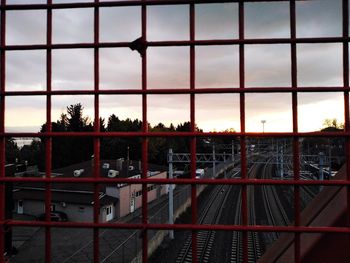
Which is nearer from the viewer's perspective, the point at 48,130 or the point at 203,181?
the point at 203,181

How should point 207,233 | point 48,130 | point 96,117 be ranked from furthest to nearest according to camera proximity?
point 207,233, point 48,130, point 96,117

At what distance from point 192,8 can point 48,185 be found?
1.18 meters

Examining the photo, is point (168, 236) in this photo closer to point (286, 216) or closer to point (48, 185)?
point (286, 216)

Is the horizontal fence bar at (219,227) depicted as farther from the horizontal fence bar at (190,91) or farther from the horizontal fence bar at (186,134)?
the horizontal fence bar at (190,91)

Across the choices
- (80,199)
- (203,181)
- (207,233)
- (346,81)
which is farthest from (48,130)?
(80,199)

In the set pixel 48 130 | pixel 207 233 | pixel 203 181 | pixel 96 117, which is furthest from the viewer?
pixel 207 233

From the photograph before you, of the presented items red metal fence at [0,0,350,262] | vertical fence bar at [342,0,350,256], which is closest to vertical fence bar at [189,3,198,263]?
red metal fence at [0,0,350,262]

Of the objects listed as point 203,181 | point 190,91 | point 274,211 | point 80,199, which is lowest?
point 274,211

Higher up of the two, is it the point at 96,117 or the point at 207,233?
the point at 96,117

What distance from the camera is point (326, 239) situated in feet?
6.37

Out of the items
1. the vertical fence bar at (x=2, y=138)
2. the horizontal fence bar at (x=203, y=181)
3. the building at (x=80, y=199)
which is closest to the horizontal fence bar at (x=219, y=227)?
the vertical fence bar at (x=2, y=138)

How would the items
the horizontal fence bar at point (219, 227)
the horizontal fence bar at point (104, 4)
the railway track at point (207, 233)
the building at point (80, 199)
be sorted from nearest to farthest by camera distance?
1. the horizontal fence bar at point (219, 227)
2. the horizontal fence bar at point (104, 4)
3. the railway track at point (207, 233)
4. the building at point (80, 199)

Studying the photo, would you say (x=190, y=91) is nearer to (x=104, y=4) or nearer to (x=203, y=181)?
(x=203, y=181)

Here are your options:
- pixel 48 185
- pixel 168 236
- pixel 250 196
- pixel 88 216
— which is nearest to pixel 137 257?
pixel 168 236
